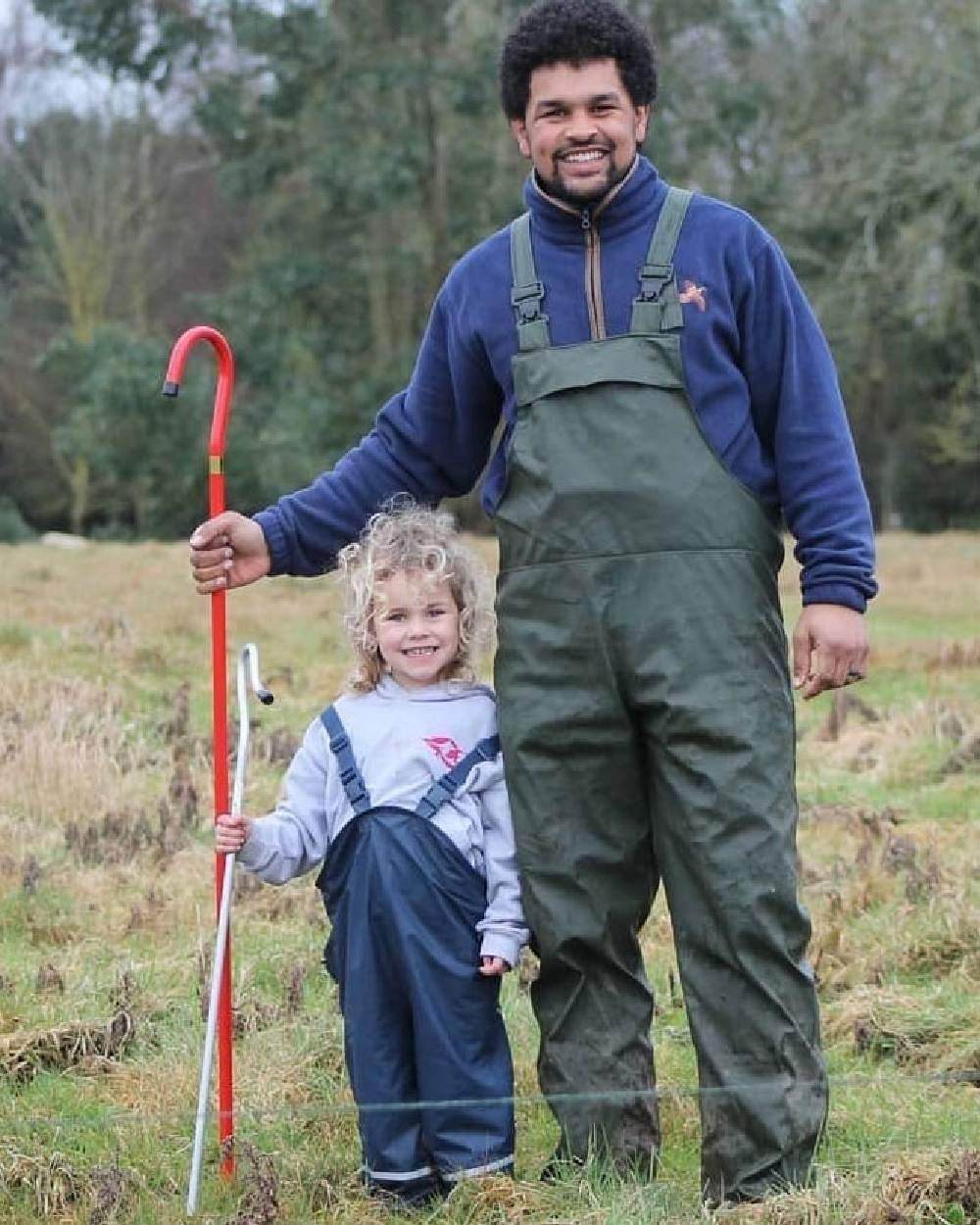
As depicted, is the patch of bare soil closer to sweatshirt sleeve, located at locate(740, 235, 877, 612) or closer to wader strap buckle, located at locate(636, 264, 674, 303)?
sweatshirt sleeve, located at locate(740, 235, 877, 612)

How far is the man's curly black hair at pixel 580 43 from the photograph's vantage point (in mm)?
3986

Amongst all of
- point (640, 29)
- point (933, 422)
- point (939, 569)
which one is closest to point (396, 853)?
point (640, 29)

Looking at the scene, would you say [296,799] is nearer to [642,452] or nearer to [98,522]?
[642,452]

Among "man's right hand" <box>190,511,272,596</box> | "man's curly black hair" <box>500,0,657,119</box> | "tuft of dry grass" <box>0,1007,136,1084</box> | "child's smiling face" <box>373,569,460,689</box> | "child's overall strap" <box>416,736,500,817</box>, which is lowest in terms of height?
"tuft of dry grass" <box>0,1007,136,1084</box>

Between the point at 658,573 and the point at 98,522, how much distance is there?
117 ft

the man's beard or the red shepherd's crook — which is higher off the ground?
the man's beard

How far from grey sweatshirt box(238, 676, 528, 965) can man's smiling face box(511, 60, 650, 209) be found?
108cm

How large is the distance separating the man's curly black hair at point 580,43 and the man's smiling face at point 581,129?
21mm

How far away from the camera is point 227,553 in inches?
170

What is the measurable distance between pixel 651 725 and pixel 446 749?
0.45 m

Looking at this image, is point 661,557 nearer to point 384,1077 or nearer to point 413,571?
point 413,571

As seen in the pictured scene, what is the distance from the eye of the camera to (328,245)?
31.0 metres

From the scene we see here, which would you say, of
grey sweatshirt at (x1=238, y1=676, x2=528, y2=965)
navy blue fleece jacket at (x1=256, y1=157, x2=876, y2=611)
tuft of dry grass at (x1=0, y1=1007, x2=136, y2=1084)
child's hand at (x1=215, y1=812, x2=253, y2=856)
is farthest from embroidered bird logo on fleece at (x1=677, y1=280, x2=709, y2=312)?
tuft of dry grass at (x1=0, y1=1007, x2=136, y2=1084)

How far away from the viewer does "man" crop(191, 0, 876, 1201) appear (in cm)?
394
